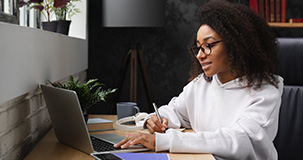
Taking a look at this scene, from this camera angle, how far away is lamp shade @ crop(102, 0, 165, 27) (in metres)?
2.66

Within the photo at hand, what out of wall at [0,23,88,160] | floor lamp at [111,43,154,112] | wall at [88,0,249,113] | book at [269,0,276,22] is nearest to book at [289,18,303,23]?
book at [269,0,276,22]

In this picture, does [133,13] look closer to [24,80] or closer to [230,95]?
[230,95]

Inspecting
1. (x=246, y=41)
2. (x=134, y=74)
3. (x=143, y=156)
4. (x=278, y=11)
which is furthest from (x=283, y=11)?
(x=143, y=156)

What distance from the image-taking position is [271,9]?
291cm

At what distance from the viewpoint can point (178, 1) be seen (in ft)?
10.4

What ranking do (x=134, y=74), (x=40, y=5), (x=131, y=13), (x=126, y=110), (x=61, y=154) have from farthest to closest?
(x=134, y=74)
(x=131, y=13)
(x=40, y=5)
(x=126, y=110)
(x=61, y=154)

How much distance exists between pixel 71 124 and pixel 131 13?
160 cm

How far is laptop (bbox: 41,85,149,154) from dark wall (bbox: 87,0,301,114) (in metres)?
1.92

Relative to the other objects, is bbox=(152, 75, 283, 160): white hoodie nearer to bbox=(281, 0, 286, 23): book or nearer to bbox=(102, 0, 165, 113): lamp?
bbox=(102, 0, 165, 113): lamp

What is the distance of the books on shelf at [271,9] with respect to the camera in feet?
9.49

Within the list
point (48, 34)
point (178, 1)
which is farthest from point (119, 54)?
point (48, 34)

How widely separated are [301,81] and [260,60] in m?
0.34

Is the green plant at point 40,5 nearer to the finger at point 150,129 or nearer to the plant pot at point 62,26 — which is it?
the plant pot at point 62,26

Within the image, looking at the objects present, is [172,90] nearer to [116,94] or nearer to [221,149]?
[116,94]
